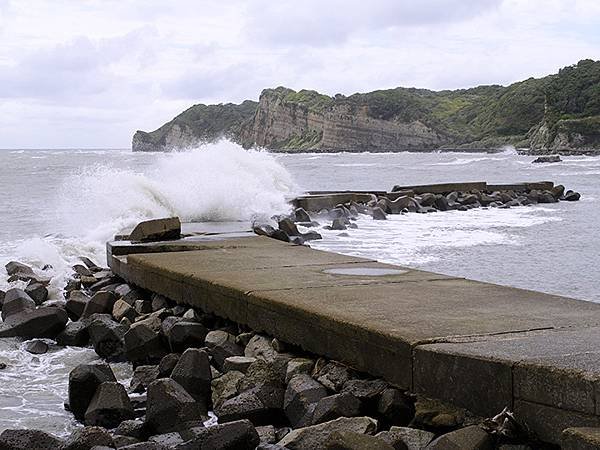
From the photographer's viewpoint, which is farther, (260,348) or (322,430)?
(260,348)

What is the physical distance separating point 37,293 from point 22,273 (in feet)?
5.07

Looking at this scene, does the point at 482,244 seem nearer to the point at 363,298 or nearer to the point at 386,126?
the point at 363,298

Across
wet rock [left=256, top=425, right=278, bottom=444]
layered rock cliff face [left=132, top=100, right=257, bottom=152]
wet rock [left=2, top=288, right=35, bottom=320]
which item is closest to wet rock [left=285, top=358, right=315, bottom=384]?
wet rock [left=256, top=425, right=278, bottom=444]

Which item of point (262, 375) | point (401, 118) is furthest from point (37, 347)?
Answer: point (401, 118)

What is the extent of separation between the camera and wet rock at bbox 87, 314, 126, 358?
21.4ft

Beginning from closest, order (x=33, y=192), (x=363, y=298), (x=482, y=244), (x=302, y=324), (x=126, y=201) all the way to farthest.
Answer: (x=302, y=324)
(x=363, y=298)
(x=482, y=244)
(x=126, y=201)
(x=33, y=192)

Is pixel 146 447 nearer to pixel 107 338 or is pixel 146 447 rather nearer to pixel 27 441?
pixel 27 441

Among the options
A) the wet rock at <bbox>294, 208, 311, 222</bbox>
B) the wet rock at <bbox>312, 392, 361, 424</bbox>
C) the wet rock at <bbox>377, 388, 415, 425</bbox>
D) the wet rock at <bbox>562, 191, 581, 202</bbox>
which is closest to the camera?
the wet rock at <bbox>377, 388, 415, 425</bbox>

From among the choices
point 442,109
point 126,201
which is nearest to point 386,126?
point 442,109

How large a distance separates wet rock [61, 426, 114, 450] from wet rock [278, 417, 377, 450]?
841 millimetres

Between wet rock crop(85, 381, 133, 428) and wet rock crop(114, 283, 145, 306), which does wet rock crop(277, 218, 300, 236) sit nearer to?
wet rock crop(114, 283, 145, 306)

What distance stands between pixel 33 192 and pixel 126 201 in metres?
19.4

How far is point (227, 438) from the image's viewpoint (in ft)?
12.5

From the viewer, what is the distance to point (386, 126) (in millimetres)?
136000
